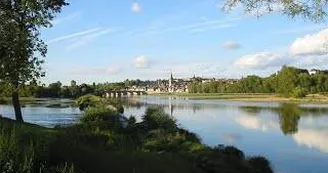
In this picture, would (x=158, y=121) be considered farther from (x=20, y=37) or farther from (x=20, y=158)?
(x=20, y=158)

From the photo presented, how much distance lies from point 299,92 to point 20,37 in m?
136

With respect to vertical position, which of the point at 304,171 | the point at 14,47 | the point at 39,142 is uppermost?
the point at 14,47

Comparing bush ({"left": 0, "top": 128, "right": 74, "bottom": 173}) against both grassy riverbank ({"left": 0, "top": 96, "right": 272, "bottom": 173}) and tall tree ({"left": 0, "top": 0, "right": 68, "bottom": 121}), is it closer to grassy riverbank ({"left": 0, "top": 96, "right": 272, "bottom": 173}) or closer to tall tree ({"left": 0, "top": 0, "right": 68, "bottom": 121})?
grassy riverbank ({"left": 0, "top": 96, "right": 272, "bottom": 173})

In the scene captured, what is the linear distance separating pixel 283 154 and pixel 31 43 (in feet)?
62.3

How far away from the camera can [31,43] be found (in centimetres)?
2986

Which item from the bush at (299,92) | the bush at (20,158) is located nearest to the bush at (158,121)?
the bush at (20,158)

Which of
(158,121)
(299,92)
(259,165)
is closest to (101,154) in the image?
(259,165)

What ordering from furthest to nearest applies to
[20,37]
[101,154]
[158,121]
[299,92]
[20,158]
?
[299,92], [158,121], [20,37], [101,154], [20,158]

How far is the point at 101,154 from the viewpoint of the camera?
1747 cm

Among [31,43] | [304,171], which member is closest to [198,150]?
[304,171]

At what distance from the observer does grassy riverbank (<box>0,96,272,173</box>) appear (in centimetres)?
1081

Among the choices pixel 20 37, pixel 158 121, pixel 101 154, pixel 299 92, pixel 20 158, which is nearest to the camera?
pixel 20 158

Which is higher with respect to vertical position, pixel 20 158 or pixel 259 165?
pixel 20 158

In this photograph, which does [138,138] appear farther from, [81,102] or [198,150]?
[81,102]
